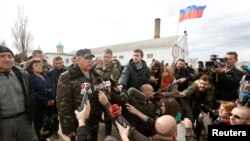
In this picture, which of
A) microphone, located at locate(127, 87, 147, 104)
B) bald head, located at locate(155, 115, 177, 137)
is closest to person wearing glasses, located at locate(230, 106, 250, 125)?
bald head, located at locate(155, 115, 177, 137)

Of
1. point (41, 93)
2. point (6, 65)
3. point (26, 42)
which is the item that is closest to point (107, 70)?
point (41, 93)

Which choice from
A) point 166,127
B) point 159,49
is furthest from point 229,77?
point 159,49

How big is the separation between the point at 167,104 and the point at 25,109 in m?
2.00

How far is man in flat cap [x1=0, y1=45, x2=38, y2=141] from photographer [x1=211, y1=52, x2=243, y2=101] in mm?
3494

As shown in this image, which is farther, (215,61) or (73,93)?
(215,61)

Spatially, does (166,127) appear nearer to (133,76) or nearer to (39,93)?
(133,76)

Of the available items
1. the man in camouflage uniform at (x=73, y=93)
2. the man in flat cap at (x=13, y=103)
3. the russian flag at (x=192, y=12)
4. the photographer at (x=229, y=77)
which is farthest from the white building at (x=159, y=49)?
the man in flat cap at (x=13, y=103)

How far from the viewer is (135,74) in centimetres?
498

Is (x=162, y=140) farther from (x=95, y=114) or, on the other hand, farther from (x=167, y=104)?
(x=95, y=114)

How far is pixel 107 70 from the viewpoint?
5.59 meters

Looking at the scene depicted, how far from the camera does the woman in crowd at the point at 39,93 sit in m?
4.45

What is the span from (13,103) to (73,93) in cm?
81

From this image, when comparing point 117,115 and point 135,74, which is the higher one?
point 135,74

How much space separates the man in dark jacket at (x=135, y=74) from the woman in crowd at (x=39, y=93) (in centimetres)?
141
